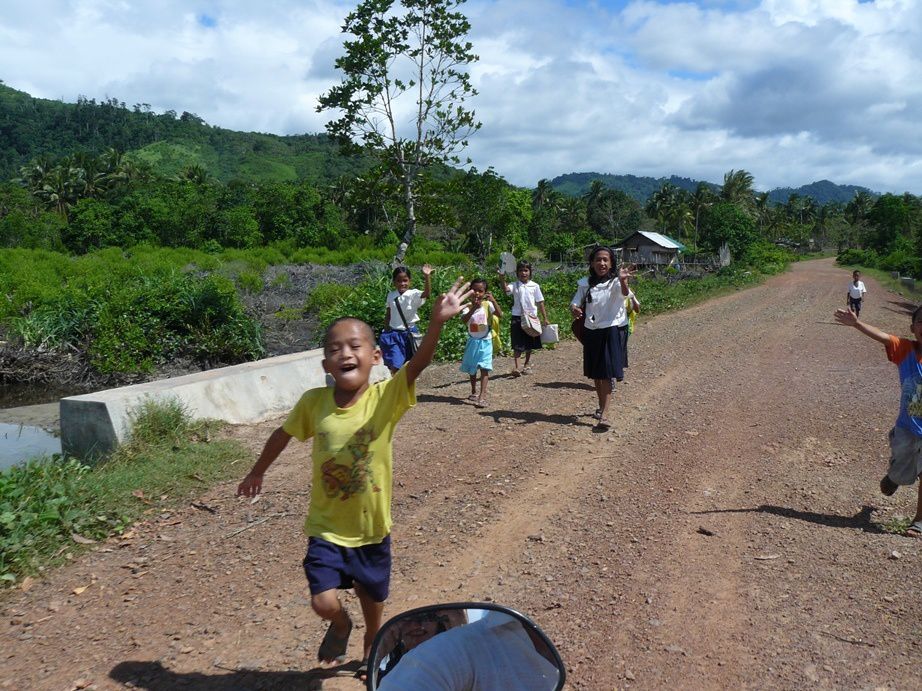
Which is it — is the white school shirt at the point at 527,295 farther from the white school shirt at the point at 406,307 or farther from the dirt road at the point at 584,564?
the dirt road at the point at 584,564

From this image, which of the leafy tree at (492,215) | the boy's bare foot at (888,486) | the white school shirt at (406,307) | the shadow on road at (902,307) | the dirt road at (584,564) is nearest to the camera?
the dirt road at (584,564)

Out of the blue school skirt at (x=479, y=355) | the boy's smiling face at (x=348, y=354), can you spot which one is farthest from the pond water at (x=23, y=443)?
the boy's smiling face at (x=348, y=354)

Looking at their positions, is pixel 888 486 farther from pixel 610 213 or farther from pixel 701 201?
pixel 610 213

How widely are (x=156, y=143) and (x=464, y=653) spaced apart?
142 m

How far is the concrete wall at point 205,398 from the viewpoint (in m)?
6.31

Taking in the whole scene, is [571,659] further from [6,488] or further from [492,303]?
[492,303]

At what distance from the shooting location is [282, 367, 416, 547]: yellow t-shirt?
290 cm

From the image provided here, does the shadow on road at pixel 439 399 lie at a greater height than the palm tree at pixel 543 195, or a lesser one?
lesser

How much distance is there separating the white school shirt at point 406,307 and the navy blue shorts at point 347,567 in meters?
5.04

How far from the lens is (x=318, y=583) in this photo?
2.79m

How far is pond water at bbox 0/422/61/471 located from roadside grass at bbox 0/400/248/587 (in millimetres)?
1623

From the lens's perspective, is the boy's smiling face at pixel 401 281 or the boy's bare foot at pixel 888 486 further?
the boy's smiling face at pixel 401 281

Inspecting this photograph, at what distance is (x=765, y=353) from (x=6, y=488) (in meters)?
10.8

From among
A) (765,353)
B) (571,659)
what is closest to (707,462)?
(571,659)
